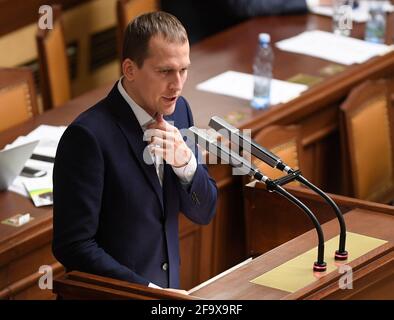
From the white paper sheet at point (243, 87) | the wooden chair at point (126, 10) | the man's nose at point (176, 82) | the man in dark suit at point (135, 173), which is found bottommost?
the white paper sheet at point (243, 87)

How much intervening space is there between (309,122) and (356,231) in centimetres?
215

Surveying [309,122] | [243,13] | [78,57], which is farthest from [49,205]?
[78,57]

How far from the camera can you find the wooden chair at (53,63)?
567cm

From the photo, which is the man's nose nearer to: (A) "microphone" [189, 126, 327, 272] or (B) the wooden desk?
(A) "microphone" [189, 126, 327, 272]

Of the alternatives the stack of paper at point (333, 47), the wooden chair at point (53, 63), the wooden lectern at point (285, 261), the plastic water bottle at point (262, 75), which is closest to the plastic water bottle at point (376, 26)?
the stack of paper at point (333, 47)

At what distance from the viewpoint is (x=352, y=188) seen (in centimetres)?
541

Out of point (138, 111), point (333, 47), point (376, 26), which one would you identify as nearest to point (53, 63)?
point (333, 47)

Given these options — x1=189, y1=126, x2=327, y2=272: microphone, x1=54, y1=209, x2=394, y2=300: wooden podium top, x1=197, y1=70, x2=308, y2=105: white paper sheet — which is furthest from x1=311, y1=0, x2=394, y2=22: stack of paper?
x1=189, y1=126, x2=327, y2=272: microphone

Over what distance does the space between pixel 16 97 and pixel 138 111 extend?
194 cm

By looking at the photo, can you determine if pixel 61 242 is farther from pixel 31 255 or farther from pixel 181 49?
pixel 31 255

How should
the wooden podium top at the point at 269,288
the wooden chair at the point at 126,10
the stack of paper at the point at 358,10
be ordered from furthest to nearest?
the stack of paper at the point at 358,10
the wooden chair at the point at 126,10
the wooden podium top at the point at 269,288

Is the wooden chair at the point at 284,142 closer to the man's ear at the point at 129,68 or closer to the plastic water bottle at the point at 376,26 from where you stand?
the plastic water bottle at the point at 376,26

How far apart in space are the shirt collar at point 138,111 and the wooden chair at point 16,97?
1.87 m

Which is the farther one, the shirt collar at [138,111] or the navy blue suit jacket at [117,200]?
the shirt collar at [138,111]
